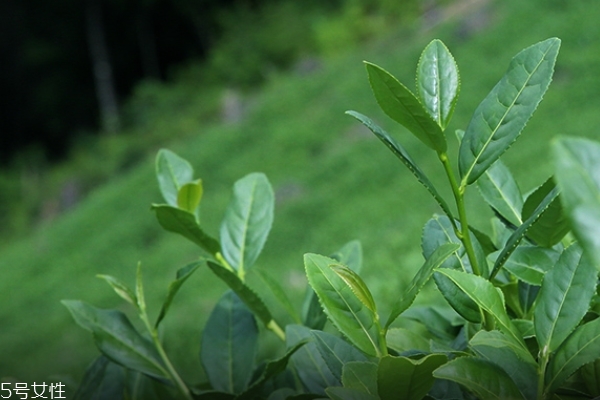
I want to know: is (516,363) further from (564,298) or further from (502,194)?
(502,194)

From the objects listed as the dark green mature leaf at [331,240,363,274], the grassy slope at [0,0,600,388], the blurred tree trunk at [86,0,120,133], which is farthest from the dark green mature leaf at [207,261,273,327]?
the blurred tree trunk at [86,0,120,133]

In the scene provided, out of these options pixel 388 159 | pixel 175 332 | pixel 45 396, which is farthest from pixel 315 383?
pixel 388 159

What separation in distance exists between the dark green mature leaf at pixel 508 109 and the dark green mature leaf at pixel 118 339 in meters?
0.28

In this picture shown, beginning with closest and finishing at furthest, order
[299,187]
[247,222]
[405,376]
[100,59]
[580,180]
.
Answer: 1. [580,180]
2. [405,376]
3. [247,222]
4. [299,187]
5. [100,59]

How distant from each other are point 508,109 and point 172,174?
30 cm

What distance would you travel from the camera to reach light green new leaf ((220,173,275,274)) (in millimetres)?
609

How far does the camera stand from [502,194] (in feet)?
1.75

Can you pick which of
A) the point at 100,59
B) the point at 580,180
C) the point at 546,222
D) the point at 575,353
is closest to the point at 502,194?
the point at 546,222

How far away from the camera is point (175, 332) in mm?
3801

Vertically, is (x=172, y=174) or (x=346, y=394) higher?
(x=172, y=174)

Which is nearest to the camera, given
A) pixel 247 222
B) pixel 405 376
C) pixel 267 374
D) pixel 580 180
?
pixel 580 180

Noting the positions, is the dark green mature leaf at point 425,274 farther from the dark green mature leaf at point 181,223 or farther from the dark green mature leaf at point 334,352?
the dark green mature leaf at point 181,223

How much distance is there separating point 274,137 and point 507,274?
6.93 m

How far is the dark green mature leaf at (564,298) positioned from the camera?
1.32 feet
